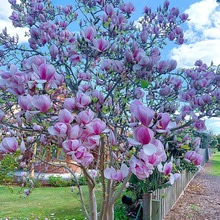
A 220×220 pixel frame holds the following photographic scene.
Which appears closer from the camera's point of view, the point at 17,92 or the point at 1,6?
the point at 17,92

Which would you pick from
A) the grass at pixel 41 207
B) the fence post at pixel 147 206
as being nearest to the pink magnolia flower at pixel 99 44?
the fence post at pixel 147 206

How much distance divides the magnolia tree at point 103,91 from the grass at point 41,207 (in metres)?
2.40

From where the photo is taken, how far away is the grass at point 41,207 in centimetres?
461

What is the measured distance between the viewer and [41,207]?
17.6 feet

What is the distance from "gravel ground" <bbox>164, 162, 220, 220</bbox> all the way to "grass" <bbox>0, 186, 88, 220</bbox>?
5.21 ft

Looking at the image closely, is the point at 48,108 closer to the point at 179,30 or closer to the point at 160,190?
the point at 179,30

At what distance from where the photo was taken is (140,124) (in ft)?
3.43

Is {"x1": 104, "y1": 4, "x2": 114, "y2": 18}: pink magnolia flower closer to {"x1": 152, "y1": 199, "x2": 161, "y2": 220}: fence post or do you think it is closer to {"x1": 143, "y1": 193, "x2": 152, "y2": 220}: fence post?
{"x1": 143, "y1": 193, "x2": 152, "y2": 220}: fence post

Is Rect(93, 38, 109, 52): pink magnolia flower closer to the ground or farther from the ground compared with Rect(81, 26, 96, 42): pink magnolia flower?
closer to the ground

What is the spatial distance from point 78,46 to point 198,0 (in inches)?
66.0

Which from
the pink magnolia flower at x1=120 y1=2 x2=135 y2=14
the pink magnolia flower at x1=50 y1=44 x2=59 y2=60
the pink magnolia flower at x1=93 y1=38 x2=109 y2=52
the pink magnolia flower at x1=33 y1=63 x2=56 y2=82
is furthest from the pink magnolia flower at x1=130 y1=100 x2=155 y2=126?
the pink magnolia flower at x1=120 y1=2 x2=135 y2=14

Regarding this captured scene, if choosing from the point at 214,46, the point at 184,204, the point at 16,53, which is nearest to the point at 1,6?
the point at 16,53

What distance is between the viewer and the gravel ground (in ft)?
15.0

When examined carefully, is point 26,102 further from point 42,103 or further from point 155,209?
point 155,209
